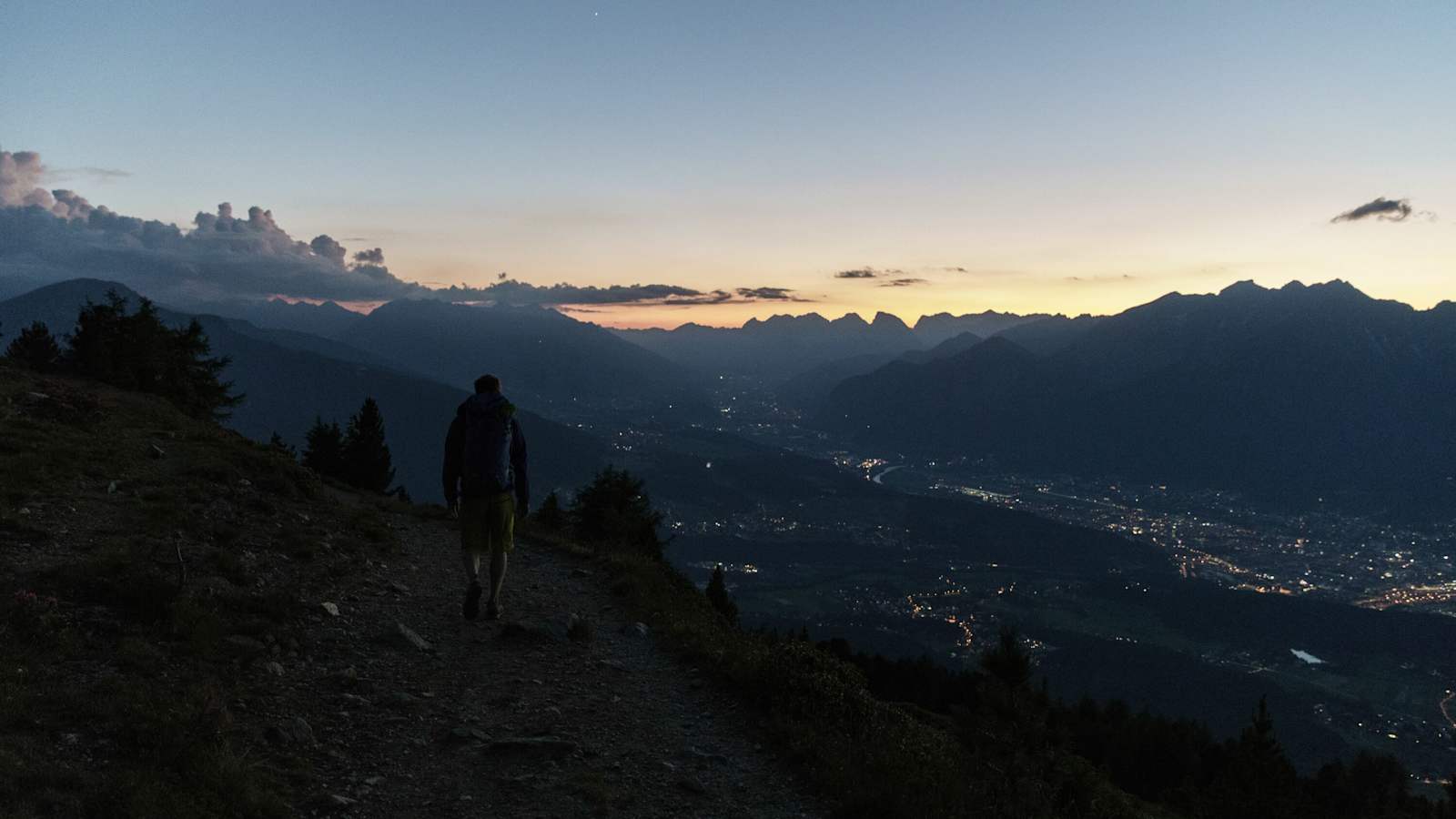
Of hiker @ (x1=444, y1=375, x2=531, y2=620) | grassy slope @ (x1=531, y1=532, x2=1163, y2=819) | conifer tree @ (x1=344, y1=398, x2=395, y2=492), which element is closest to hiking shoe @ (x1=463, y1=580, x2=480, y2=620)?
hiker @ (x1=444, y1=375, x2=531, y2=620)

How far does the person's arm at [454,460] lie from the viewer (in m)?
11.9

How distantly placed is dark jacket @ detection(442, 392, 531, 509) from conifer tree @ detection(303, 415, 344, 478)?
135 ft

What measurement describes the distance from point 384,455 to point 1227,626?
665 feet

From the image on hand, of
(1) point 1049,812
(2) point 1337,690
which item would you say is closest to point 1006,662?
(1) point 1049,812

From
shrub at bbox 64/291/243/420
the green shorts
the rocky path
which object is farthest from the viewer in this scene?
shrub at bbox 64/291/243/420

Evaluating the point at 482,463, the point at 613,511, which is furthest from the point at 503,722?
the point at 613,511

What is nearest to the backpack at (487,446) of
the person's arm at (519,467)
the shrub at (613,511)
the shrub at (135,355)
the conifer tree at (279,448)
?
the person's arm at (519,467)

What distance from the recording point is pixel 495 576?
12594 mm

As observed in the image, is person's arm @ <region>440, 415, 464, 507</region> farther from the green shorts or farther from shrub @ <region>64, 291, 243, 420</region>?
shrub @ <region>64, 291, 243, 420</region>

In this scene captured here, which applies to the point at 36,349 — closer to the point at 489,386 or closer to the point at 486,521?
the point at 489,386

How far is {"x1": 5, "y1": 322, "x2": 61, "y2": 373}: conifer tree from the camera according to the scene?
45.1m

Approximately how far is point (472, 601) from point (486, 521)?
167 centimetres

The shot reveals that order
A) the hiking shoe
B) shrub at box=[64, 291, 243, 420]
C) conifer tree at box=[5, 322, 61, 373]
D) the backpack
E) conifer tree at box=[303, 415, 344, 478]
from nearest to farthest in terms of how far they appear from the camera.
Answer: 1. the backpack
2. the hiking shoe
3. shrub at box=[64, 291, 243, 420]
4. conifer tree at box=[5, 322, 61, 373]
5. conifer tree at box=[303, 415, 344, 478]

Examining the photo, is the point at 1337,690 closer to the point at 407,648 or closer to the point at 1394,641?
the point at 1394,641
